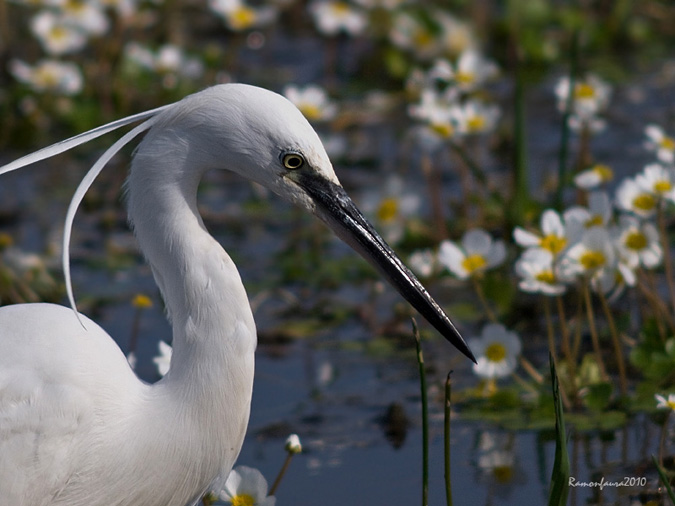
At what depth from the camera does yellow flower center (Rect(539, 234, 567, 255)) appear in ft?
10.7

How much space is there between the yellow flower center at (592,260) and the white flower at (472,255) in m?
0.29

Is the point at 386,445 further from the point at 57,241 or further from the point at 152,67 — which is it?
the point at 152,67

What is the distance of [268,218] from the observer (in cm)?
518

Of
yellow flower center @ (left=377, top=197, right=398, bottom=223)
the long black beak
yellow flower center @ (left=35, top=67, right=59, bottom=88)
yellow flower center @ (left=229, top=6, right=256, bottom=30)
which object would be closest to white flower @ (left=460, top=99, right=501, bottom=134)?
Result: yellow flower center @ (left=377, top=197, right=398, bottom=223)

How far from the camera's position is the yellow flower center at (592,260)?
3150 millimetres

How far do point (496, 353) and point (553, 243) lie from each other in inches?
14.1

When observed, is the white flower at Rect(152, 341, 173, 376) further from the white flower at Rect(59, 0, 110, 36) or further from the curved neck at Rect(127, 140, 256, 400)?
the white flower at Rect(59, 0, 110, 36)

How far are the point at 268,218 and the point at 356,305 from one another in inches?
38.4

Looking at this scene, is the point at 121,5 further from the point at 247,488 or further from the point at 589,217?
the point at 247,488

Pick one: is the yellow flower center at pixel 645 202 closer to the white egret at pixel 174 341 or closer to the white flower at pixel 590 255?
the white flower at pixel 590 255

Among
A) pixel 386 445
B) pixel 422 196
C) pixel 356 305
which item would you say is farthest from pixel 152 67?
pixel 386 445

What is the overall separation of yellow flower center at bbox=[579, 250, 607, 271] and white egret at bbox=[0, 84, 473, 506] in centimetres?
66

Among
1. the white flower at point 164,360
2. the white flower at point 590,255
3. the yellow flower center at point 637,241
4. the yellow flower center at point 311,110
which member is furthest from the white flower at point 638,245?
the yellow flower center at point 311,110

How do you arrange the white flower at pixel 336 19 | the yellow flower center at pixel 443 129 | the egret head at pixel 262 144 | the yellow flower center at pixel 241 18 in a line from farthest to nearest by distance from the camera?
the white flower at pixel 336 19 → the yellow flower center at pixel 241 18 → the yellow flower center at pixel 443 129 → the egret head at pixel 262 144
